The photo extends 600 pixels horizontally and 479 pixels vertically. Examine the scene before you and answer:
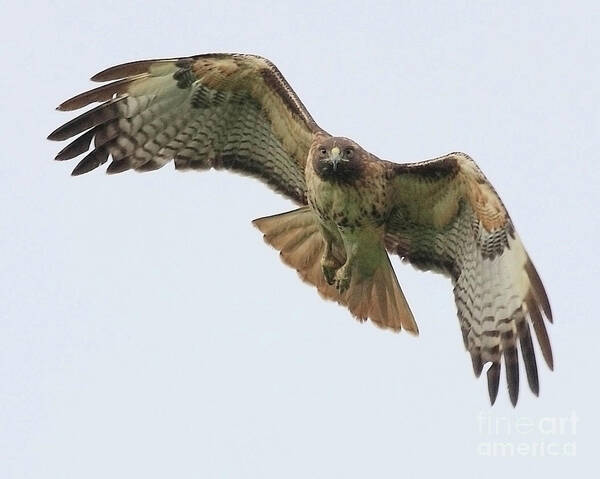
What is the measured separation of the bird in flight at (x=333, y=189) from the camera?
512 inches

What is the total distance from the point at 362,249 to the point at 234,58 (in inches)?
77.5

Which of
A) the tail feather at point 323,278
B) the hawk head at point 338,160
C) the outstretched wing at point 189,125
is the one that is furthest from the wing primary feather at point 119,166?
the hawk head at point 338,160

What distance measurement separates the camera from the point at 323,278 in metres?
14.0

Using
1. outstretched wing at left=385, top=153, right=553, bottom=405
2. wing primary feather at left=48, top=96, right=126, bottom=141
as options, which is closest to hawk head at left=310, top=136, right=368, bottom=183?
outstretched wing at left=385, top=153, right=553, bottom=405

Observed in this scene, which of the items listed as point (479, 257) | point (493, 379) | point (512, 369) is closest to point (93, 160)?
point (479, 257)

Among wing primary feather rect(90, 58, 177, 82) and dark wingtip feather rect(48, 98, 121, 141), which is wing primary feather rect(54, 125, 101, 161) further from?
wing primary feather rect(90, 58, 177, 82)

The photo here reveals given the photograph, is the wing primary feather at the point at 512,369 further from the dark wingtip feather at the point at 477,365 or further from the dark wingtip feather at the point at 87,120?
the dark wingtip feather at the point at 87,120

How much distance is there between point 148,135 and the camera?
14.2m

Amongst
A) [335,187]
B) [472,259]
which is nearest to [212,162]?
[335,187]

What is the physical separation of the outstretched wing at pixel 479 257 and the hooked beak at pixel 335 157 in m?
0.52

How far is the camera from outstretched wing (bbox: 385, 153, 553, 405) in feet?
42.2

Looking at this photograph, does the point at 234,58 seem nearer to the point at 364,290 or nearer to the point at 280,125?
the point at 280,125

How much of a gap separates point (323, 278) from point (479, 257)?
1517 mm

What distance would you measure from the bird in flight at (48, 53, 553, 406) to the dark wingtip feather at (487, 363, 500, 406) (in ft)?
0.04
